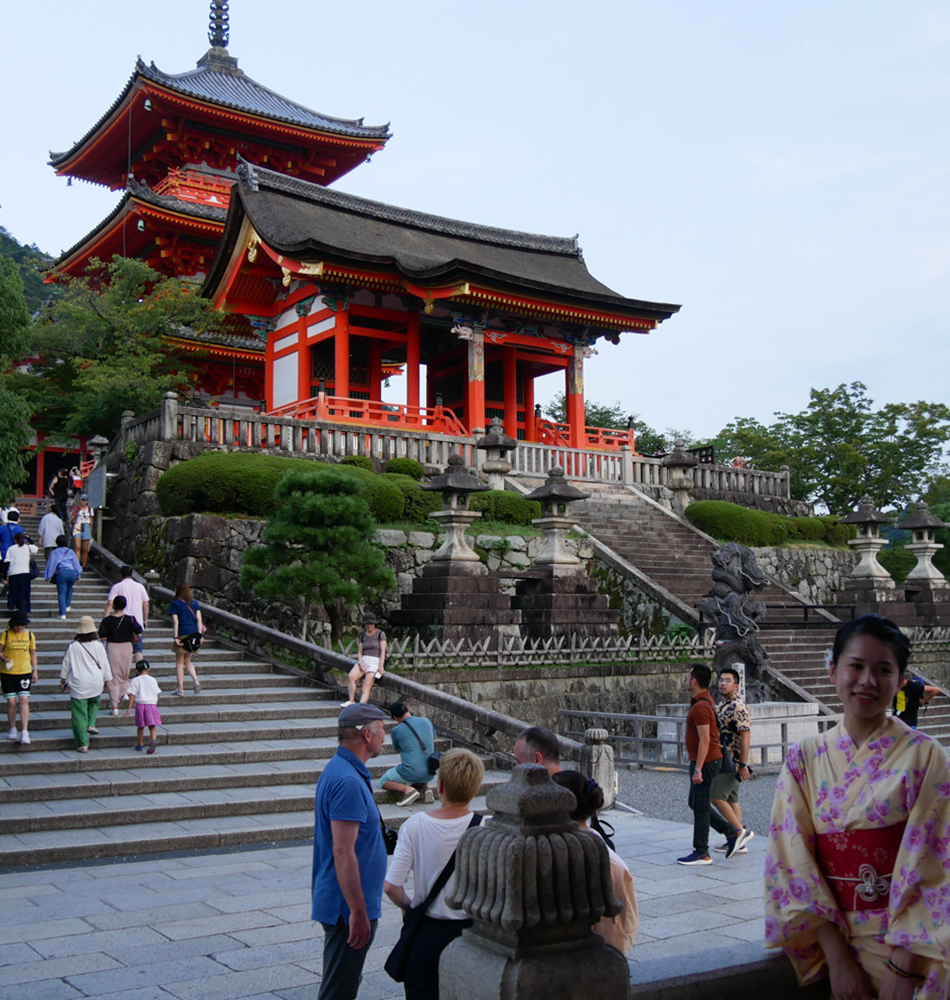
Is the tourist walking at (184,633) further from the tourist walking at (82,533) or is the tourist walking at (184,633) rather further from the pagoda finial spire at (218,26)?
the pagoda finial spire at (218,26)

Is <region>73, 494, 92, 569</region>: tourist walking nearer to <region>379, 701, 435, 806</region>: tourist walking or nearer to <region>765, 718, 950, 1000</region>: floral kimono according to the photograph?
<region>379, 701, 435, 806</region>: tourist walking

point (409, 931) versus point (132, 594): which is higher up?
point (132, 594)

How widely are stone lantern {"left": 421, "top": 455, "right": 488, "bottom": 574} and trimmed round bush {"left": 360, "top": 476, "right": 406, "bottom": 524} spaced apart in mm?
2041

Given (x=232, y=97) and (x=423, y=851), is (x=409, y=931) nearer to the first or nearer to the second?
(x=423, y=851)

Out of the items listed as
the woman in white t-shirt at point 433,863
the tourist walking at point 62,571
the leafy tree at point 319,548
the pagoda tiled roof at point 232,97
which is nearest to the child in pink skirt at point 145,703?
the leafy tree at point 319,548

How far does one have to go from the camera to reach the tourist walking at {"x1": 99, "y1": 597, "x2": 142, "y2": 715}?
10812 mm

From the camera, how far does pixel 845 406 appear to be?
33.9 metres


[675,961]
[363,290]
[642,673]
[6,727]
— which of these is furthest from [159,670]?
[363,290]

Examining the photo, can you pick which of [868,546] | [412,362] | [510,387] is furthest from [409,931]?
[510,387]

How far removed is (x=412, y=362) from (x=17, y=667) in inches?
588

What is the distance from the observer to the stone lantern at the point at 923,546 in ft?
72.7

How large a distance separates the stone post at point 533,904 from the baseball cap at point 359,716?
1.31 m

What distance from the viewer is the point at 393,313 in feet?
77.5

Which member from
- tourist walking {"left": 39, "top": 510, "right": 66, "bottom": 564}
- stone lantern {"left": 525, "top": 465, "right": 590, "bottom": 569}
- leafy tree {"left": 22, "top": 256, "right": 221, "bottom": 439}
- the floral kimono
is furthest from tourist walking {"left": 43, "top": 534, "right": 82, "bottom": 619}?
the floral kimono
